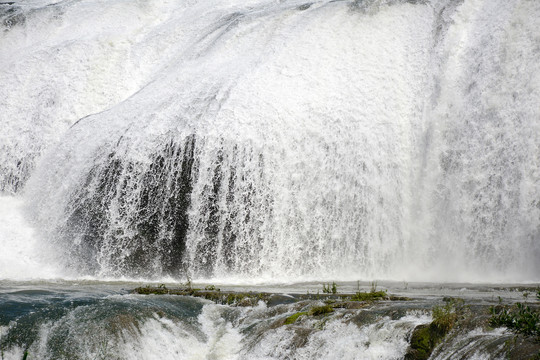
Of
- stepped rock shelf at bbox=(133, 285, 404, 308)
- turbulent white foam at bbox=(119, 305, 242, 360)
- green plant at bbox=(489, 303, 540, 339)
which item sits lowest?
turbulent white foam at bbox=(119, 305, 242, 360)

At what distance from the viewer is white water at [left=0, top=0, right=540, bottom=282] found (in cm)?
1734

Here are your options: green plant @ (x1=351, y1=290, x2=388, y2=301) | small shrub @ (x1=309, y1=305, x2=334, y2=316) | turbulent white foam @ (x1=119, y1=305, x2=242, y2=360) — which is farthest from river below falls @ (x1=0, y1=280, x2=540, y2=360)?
green plant @ (x1=351, y1=290, x2=388, y2=301)

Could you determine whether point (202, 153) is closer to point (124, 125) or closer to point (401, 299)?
point (124, 125)

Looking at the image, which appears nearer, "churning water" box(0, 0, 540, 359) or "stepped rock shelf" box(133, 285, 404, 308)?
"stepped rock shelf" box(133, 285, 404, 308)

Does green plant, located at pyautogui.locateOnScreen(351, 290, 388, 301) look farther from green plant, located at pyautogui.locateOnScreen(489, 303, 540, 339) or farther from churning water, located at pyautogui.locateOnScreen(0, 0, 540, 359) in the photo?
churning water, located at pyautogui.locateOnScreen(0, 0, 540, 359)

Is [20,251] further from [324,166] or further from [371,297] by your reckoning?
[371,297]

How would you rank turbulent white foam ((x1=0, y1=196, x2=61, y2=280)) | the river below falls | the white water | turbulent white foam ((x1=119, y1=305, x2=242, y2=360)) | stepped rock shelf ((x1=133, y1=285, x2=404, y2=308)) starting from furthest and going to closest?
turbulent white foam ((x1=0, y1=196, x2=61, y2=280)) → the white water → stepped rock shelf ((x1=133, y1=285, x2=404, y2=308)) → turbulent white foam ((x1=119, y1=305, x2=242, y2=360)) → the river below falls

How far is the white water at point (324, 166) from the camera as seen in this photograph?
1734cm

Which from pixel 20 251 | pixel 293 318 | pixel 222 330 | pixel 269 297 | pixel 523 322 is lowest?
pixel 222 330

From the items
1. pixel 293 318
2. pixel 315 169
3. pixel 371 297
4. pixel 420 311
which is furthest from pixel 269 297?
pixel 315 169

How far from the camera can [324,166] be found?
728 inches

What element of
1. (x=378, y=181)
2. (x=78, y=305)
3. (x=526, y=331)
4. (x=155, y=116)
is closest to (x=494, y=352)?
(x=526, y=331)

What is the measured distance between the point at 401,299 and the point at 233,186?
24.2 feet

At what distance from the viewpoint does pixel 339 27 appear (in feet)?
75.9
